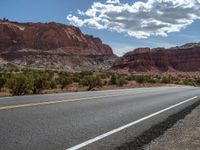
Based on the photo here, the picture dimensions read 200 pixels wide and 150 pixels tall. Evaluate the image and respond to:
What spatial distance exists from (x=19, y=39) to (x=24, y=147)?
17165 centimetres

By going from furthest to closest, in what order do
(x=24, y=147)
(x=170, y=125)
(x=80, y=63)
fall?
(x=80, y=63), (x=170, y=125), (x=24, y=147)

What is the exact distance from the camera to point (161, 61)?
160 metres

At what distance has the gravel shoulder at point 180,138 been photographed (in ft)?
25.4

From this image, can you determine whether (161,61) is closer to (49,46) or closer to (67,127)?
(49,46)

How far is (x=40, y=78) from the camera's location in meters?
28.9

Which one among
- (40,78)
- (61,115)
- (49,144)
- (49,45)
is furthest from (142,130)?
(49,45)

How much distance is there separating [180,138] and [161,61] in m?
154

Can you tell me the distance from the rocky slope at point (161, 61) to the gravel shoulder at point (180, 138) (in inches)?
5509

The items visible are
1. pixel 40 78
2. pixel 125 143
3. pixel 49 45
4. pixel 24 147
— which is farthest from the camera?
pixel 49 45

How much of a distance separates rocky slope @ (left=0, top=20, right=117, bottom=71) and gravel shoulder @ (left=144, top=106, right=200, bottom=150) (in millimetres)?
131971

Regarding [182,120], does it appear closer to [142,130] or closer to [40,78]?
[142,130]

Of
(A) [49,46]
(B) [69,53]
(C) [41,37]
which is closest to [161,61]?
(B) [69,53]

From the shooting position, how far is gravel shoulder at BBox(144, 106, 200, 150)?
776cm

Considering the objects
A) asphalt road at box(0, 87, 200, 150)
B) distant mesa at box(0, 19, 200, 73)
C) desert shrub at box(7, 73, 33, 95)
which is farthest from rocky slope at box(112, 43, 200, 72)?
asphalt road at box(0, 87, 200, 150)
